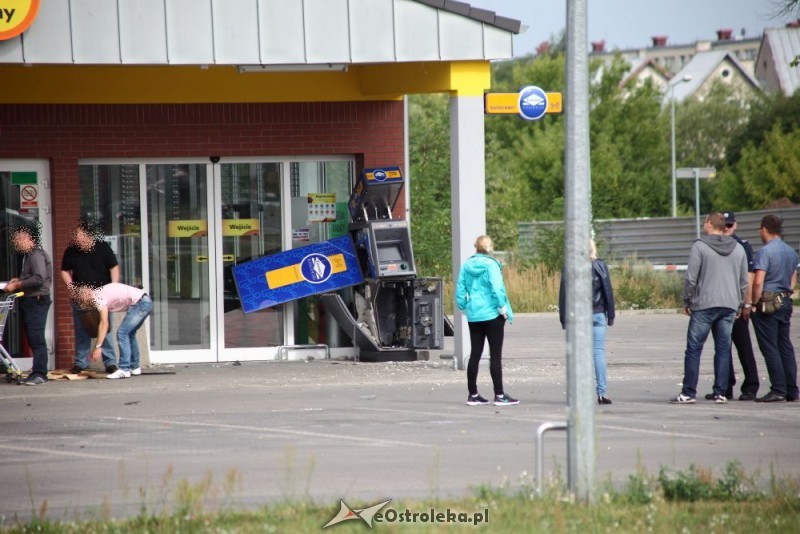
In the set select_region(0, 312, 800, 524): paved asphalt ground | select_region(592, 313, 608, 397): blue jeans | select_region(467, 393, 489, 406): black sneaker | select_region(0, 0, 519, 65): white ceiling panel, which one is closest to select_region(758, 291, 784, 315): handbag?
select_region(0, 312, 800, 524): paved asphalt ground

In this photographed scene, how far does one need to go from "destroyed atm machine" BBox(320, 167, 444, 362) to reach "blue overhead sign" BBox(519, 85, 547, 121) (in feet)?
6.30

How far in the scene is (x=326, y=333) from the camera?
53.6ft

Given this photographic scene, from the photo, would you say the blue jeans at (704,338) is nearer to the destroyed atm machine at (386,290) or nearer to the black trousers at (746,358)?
the black trousers at (746,358)

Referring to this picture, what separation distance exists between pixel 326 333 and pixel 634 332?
20.1 ft

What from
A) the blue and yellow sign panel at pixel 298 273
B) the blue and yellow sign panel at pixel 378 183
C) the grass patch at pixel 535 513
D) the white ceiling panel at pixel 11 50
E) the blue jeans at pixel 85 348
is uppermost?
the white ceiling panel at pixel 11 50

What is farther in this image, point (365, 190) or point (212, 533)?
point (365, 190)

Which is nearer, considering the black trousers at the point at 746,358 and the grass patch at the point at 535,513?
the grass patch at the point at 535,513

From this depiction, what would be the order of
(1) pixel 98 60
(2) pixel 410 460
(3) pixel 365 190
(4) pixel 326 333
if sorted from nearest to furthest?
1. (2) pixel 410 460
2. (1) pixel 98 60
3. (3) pixel 365 190
4. (4) pixel 326 333

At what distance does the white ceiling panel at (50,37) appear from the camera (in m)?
12.6

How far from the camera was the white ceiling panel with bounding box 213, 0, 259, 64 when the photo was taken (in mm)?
13062

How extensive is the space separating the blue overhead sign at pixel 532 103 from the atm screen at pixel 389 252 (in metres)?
2.30

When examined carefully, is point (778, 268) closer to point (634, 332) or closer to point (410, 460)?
point (410, 460)

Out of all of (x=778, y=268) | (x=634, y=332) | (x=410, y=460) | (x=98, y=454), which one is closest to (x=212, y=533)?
(x=410, y=460)

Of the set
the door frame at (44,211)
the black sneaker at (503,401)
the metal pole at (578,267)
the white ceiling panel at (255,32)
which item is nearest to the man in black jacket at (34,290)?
the door frame at (44,211)
